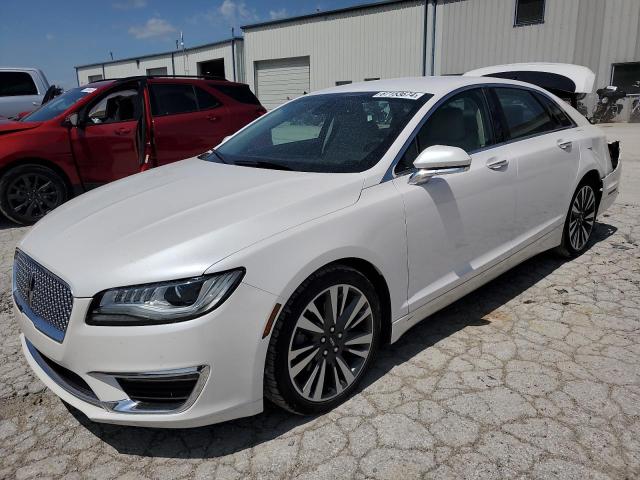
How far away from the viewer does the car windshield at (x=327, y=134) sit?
2.93 meters

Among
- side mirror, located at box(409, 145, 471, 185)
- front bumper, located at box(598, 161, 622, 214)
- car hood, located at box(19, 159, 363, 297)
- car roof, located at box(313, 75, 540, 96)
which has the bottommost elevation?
front bumper, located at box(598, 161, 622, 214)

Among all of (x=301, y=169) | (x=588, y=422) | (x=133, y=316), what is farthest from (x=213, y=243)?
(x=588, y=422)

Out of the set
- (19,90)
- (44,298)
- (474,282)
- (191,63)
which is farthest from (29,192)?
(191,63)

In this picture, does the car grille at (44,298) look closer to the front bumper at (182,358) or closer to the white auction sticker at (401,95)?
the front bumper at (182,358)

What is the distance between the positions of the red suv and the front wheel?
4.44m

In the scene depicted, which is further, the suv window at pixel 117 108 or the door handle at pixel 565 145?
the suv window at pixel 117 108

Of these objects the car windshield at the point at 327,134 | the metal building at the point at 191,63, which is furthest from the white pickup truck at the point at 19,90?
the metal building at the point at 191,63

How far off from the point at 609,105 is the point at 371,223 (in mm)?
19198

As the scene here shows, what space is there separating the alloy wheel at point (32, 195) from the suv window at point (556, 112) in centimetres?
546

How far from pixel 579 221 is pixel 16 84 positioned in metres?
11.1

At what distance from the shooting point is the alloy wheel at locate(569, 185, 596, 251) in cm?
438

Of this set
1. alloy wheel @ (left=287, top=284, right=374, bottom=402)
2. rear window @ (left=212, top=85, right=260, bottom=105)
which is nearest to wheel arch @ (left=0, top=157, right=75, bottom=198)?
rear window @ (left=212, top=85, right=260, bottom=105)

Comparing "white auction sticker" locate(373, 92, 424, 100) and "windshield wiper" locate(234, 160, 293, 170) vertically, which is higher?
"white auction sticker" locate(373, 92, 424, 100)

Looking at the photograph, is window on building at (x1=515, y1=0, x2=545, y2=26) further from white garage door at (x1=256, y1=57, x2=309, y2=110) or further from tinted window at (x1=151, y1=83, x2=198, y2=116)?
tinted window at (x1=151, y1=83, x2=198, y2=116)
